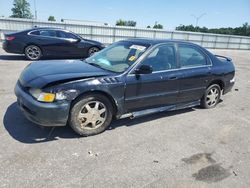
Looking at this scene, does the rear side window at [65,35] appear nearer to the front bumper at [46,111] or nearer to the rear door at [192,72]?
the rear door at [192,72]

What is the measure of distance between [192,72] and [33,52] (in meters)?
7.52

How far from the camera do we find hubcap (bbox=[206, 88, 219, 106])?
5293mm

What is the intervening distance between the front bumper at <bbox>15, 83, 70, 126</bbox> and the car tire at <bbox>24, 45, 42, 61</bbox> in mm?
7067

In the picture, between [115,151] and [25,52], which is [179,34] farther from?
[115,151]

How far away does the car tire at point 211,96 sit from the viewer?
17.1 ft

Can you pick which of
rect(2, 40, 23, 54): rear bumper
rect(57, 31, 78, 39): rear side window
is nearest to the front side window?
rect(57, 31, 78, 39): rear side window

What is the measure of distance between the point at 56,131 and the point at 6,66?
587 centimetres

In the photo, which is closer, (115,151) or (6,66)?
(115,151)

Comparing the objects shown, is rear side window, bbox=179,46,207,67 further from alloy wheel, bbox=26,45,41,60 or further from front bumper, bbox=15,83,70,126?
alloy wheel, bbox=26,45,41,60

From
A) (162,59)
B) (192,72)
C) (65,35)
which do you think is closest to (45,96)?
(162,59)

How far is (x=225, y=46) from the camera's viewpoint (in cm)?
2852

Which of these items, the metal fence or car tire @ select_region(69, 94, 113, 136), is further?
the metal fence

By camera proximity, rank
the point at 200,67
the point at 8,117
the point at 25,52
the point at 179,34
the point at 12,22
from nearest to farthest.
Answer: the point at 8,117, the point at 200,67, the point at 25,52, the point at 12,22, the point at 179,34

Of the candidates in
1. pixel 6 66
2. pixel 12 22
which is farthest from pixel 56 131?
pixel 12 22
